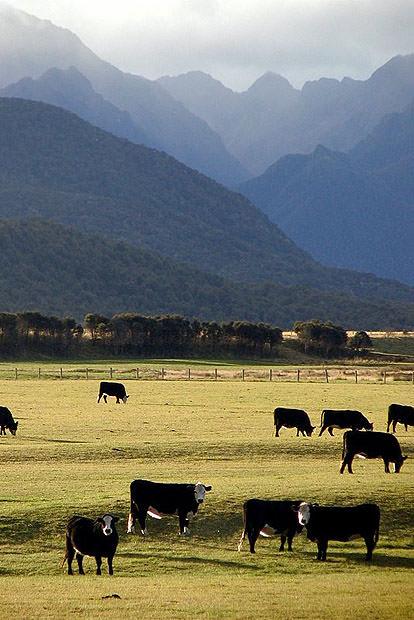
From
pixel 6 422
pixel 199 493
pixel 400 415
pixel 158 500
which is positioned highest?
pixel 400 415

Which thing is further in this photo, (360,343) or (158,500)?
(360,343)

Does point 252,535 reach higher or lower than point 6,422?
lower

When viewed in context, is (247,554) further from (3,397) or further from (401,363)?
(401,363)

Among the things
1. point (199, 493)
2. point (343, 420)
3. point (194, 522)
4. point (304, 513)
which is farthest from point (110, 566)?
point (343, 420)

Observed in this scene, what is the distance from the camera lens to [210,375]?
72.6 meters

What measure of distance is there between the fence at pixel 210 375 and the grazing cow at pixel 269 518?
1786 inches

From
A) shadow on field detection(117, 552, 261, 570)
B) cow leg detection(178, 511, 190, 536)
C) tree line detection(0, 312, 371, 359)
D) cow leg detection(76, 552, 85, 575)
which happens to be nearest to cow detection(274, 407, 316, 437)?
cow leg detection(178, 511, 190, 536)

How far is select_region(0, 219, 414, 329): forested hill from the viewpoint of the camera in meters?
160

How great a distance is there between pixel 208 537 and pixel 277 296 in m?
167

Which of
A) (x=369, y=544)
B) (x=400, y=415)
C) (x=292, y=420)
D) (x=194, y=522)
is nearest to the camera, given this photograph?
(x=369, y=544)

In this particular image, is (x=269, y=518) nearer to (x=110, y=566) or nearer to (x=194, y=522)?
(x=194, y=522)

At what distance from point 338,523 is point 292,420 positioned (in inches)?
662

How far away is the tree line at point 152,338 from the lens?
333 feet

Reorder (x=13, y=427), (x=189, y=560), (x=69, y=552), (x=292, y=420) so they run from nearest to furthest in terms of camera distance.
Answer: (x=69, y=552) < (x=189, y=560) < (x=13, y=427) < (x=292, y=420)
